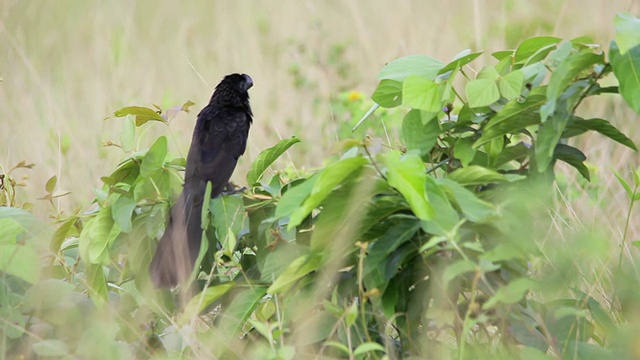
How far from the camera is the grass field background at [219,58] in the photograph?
Answer: 5.05 metres

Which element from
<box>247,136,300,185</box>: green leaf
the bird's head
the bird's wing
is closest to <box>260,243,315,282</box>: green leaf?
<box>247,136,300,185</box>: green leaf

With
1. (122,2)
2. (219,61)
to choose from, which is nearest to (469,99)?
(219,61)

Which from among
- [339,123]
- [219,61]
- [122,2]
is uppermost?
[122,2]

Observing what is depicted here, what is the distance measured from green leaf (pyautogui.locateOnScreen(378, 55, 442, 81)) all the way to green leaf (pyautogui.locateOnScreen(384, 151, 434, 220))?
→ 425 mm

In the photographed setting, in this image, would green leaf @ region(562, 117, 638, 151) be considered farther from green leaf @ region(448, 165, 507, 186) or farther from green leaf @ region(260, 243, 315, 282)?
green leaf @ region(260, 243, 315, 282)

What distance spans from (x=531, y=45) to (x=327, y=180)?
73 cm

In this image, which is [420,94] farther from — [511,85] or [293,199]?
[293,199]

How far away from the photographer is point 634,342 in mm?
1723

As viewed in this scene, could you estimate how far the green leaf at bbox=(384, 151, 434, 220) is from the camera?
5.10 ft

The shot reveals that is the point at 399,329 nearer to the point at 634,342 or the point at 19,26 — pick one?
the point at 634,342

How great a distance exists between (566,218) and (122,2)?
20.3ft

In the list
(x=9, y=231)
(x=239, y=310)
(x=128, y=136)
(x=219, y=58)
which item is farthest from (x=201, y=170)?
(x=219, y=58)

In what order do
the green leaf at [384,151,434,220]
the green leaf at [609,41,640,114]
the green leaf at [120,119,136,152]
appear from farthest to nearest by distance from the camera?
the green leaf at [120,119,136,152] → the green leaf at [609,41,640,114] → the green leaf at [384,151,434,220]

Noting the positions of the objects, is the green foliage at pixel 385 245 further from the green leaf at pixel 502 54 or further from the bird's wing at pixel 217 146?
the bird's wing at pixel 217 146
